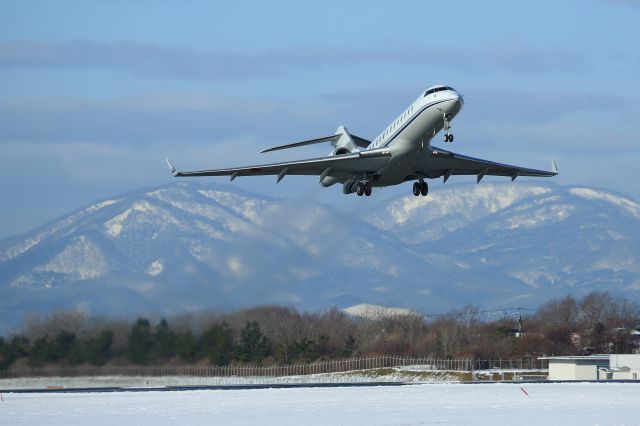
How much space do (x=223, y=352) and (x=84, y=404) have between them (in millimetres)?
13002

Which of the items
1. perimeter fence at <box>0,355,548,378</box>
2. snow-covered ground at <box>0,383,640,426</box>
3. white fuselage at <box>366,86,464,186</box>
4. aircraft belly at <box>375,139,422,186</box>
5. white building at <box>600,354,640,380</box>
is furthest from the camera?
white building at <box>600,354,640,380</box>

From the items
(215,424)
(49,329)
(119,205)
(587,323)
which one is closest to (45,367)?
(49,329)

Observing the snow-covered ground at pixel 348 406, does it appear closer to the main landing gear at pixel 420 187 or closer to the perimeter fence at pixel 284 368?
the perimeter fence at pixel 284 368

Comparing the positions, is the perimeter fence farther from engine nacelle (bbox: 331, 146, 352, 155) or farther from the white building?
engine nacelle (bbox: 331, 146, 352, 155)

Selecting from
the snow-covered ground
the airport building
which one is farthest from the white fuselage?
the airport building

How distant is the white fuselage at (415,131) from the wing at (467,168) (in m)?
1.42

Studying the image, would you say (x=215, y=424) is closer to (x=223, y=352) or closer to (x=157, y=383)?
(x=157, y=383)

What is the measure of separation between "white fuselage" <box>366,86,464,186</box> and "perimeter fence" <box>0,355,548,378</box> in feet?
52.8

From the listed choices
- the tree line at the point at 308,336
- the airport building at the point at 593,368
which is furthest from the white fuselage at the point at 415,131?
the airport building at the point at 593,368

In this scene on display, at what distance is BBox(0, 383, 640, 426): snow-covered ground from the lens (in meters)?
48.3

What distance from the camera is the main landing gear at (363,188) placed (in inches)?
2340

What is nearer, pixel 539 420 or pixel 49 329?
pixel 539 420

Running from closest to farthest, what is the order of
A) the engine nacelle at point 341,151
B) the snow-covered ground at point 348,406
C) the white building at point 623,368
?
the snow-covered ground at point 348,406
the engine nacelle at point 341,151
the white building at point 623,368

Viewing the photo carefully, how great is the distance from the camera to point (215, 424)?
46.9 meters
